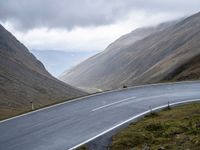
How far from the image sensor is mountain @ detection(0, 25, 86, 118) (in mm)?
94938

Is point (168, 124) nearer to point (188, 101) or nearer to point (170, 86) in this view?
point (188, 101)

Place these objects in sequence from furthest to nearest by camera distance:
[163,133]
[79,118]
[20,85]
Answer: [20,85] → [79,118] → [163,133]

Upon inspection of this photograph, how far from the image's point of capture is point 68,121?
2477cm

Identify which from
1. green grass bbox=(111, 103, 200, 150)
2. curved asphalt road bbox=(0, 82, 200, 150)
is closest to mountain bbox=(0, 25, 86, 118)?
curved asphalt road bbox=(0, 82, 200, 150)

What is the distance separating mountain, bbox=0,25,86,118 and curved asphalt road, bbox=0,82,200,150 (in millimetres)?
48633

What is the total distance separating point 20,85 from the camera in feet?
367

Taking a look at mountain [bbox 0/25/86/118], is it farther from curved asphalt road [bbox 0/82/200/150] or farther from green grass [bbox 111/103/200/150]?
green grass [bbox 111/103/200/150]

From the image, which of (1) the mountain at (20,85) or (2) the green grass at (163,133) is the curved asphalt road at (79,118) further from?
(1) the mountain at (20,85)

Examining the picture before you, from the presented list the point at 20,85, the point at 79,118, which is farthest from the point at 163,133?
the point at 20,85

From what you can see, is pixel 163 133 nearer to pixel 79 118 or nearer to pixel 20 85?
pixel 79 118

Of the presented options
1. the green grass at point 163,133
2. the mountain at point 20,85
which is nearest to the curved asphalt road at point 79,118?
the green grass at point 163,133

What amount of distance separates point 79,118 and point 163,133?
23.7 ft

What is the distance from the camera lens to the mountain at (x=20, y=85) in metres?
94.9

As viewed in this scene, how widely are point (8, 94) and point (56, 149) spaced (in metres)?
80.9
